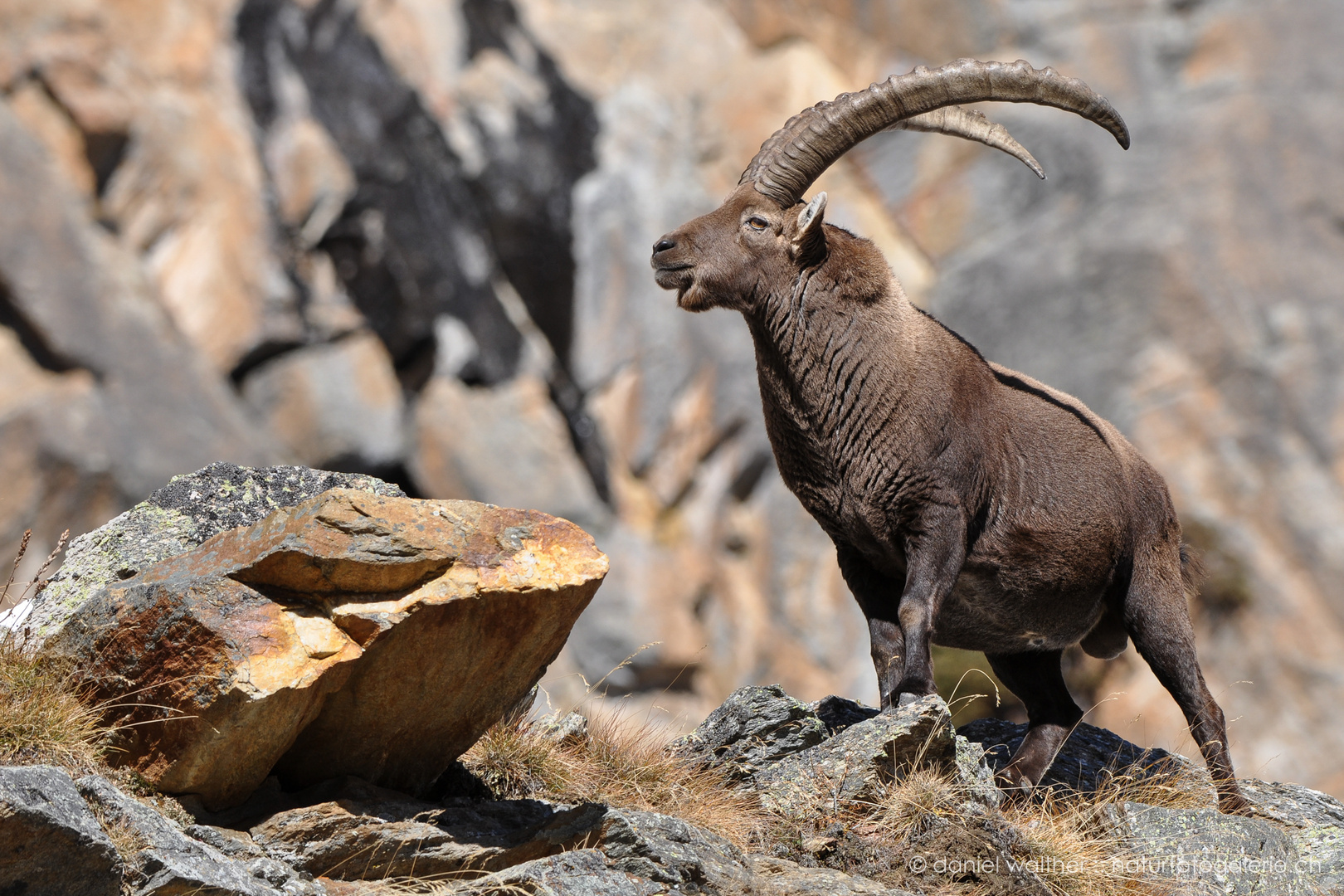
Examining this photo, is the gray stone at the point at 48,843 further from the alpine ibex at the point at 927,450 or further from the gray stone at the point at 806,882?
the alpine ibex at the point at 927,450

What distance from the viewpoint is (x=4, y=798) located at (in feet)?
11.8

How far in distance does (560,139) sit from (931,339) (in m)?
20.1

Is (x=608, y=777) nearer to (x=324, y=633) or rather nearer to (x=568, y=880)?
(x=568, y=880)

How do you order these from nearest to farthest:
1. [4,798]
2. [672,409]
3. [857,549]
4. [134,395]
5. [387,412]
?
[4,798], [857,549], [134,395], [387,412], [672,409]

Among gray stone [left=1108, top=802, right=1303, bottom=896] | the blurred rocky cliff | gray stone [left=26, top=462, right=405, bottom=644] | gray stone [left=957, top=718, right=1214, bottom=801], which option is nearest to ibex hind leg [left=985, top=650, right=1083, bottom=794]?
gray stone [left=957, top=718, right=1214, bottom=801]

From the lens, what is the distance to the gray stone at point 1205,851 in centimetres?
595

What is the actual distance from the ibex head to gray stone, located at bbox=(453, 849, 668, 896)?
3167 mm

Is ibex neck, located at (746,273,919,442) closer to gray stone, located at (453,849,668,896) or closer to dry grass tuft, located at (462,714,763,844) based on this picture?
dry grass tuft, located at (462,714,763,844)

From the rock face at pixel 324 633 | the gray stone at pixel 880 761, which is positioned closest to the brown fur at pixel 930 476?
the gray stone at pixel 880 761

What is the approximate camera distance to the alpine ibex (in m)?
6.41

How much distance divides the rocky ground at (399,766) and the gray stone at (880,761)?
0.5 inches

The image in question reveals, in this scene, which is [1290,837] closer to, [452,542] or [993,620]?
[993,620]

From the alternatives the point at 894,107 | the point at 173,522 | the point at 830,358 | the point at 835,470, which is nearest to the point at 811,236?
the point at 830,358

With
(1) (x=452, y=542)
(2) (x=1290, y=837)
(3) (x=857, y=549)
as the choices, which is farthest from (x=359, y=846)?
(2) (x=1290, y=837)
